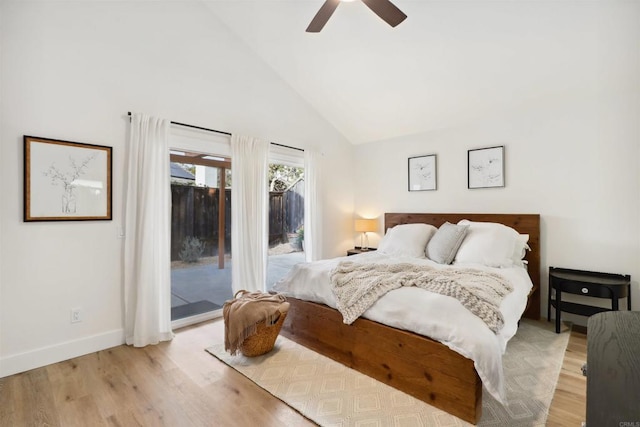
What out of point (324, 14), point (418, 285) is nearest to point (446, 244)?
point (418, 285)

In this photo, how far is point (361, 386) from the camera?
2.06 metres

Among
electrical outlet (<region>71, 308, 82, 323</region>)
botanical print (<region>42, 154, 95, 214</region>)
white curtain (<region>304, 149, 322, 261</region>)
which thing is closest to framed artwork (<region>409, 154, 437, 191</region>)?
white curtain (<region>304, 149, 322, 261</region>)

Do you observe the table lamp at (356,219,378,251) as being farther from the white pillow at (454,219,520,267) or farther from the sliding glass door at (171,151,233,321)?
the sliding glass door at (171,151,233,321)

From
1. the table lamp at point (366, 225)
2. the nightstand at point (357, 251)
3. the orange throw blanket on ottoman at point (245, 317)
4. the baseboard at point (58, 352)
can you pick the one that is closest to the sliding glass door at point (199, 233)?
the baseboard at point (58, 352)

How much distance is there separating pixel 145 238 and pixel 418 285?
2371 millimetres

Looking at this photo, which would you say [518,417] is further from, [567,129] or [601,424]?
[567,129]

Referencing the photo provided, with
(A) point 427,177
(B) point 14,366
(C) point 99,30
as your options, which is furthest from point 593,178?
(B) point 14,366

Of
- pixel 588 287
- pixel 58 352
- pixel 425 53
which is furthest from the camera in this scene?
pixel 425 53

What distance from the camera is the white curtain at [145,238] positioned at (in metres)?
2.73

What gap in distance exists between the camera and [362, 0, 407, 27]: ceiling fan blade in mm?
2062

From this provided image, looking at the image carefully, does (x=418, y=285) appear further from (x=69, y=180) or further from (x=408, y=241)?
(x=69, y=180)

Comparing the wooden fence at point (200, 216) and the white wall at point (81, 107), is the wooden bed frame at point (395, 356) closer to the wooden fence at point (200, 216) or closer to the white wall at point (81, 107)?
the wooden fence at point (200, 216)

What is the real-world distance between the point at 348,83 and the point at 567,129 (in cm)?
243

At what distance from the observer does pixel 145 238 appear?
276 centimetres
